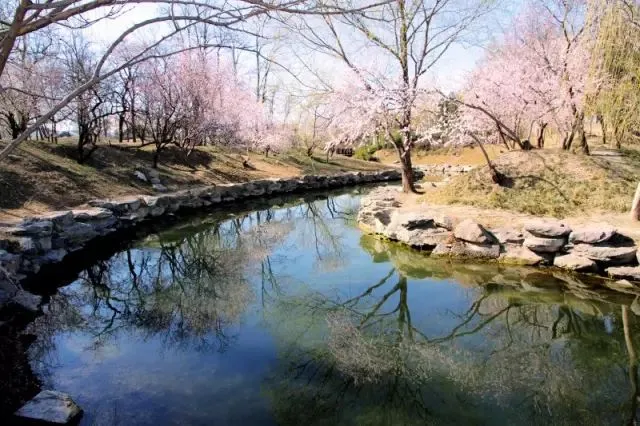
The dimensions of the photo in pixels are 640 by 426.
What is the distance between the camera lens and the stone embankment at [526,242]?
23.2ft

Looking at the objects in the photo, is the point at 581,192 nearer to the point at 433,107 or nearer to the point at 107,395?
the point at 433,107

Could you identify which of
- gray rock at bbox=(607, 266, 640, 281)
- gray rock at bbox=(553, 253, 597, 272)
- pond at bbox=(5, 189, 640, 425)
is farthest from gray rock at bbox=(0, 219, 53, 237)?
gray rock at bbox=(607, 266, 640, 281)

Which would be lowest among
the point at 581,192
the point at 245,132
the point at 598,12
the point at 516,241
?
the point at 516,241

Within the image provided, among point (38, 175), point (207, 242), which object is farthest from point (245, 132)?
point (207, 242)

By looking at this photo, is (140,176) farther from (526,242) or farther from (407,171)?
(526,242)

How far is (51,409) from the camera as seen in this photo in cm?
355

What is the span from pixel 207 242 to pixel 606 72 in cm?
869

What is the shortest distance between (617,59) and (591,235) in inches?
124

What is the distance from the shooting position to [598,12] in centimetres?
779

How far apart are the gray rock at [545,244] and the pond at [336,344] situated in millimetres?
413

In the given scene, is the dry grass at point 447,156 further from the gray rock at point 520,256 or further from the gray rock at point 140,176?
the gray rock at point 520,256

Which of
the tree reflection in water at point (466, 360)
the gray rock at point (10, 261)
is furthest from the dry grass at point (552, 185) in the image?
the gray rock at point (10, 261)

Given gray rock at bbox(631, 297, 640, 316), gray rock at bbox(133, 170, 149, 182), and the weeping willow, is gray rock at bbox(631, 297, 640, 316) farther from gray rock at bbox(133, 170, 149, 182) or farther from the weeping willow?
gray rock at bbox(133, 170, 149, 182)

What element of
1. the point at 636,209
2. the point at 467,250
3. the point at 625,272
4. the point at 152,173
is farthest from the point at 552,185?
the point at 152,173
